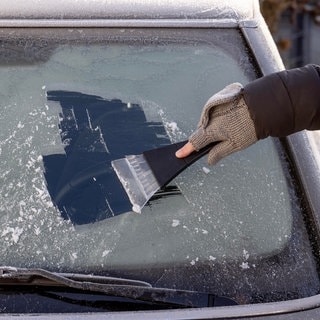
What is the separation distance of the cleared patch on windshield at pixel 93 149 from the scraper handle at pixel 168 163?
0.25 ft

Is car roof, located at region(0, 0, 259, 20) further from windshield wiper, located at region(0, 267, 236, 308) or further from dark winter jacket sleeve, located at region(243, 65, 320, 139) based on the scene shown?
windshield wiper, located at region(0, 267, 236, 308)

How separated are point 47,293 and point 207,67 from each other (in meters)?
0.99

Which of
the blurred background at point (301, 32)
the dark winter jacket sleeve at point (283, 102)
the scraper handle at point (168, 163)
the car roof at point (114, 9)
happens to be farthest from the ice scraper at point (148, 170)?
the blurred background at point (301, 32)

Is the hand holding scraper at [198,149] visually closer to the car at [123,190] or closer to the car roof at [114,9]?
the car at [123,190]

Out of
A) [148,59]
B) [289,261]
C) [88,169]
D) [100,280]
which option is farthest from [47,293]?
[148,59]

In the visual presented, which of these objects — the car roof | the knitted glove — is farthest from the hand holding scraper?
the car roof

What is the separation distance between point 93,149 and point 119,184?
16 cm

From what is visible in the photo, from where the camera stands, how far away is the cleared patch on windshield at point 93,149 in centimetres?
198

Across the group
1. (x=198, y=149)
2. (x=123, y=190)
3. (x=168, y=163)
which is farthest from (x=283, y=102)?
(x=123, y=190)

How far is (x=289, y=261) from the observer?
1.87 m

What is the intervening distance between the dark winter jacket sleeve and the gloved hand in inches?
1.0

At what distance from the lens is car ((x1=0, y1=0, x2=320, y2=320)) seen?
1783 mm

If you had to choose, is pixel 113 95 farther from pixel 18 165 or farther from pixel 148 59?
pixel 18 165

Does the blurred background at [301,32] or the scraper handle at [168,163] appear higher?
the scraper handle at [168,163]
